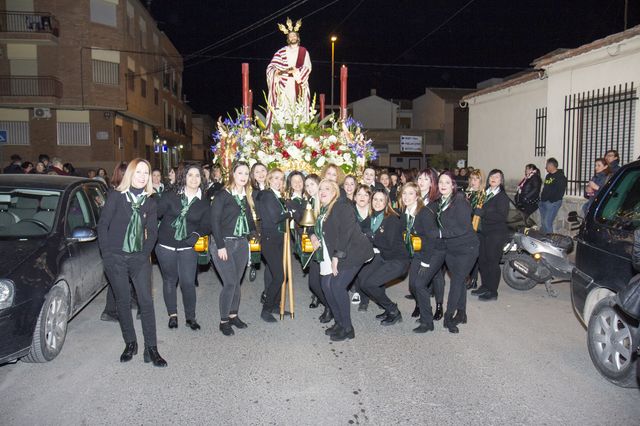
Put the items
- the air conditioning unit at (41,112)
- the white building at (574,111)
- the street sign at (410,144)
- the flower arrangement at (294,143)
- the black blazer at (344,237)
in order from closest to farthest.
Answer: the black blazer at (344,237), the flower arrangement at (294,143), the white building at (574,111), the air conditioning unit at (41,112), the street sign at (410,144)

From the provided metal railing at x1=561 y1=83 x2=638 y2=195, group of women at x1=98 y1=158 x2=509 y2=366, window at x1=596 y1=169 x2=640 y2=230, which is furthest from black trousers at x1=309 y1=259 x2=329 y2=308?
metal railing at x1=561 y1=83 x2=638 y2=195

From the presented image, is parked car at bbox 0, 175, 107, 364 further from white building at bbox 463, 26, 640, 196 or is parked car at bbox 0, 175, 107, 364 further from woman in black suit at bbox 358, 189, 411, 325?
white building at bbox 463, 26, 640, 196

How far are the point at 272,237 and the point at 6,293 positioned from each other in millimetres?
2879

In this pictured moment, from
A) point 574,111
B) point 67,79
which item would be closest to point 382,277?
point 574,111

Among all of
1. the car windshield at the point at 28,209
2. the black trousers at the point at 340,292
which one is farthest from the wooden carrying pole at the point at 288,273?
the car windshield at the point at 28,209

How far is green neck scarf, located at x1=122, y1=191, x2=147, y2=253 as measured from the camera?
5.00 meters

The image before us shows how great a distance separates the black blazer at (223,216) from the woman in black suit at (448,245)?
2.06 meters

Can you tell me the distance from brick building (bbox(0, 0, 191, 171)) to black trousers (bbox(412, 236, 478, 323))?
25692mm

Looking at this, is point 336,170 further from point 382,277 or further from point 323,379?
point 323,379

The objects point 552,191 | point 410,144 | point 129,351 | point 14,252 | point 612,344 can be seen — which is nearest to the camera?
point 612,344

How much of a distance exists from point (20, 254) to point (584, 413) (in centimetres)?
484

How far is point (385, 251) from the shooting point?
21.1ft

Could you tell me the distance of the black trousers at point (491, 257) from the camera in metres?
7.59

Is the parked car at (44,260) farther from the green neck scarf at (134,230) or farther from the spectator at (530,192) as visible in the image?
the spectator at (530,192)
